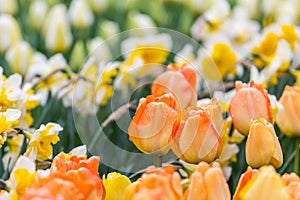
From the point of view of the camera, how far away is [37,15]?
10.7 ft

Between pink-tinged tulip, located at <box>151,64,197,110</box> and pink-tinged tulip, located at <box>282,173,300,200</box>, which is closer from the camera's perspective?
pink-tinged tulip, located at <box>282,173,300,200</box>

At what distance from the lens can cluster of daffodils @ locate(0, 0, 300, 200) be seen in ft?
3.82

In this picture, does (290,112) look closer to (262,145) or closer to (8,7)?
(262,145)

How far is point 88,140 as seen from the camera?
6.03ft

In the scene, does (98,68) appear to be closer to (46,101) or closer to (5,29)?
(46,101)

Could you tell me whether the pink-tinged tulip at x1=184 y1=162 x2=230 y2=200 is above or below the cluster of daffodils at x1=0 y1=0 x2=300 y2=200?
above

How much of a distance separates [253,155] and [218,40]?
141cm

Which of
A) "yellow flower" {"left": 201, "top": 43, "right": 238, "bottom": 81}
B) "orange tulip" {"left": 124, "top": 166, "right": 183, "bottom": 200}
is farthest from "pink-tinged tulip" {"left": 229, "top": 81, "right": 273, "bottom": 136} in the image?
"yellow flower" {"left": 201, "top": 43, "right": 238, "bottom": 81}

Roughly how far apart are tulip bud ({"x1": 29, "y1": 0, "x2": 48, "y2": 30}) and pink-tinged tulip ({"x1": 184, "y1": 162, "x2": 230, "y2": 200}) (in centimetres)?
222

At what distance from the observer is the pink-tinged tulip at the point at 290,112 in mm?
1605

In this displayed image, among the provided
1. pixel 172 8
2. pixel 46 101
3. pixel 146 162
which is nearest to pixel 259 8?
pixel 172 8

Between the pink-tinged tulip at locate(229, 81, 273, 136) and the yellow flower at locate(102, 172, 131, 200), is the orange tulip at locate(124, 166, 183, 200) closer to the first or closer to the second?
the yellow flower at locate(102, 172, 131, 200)

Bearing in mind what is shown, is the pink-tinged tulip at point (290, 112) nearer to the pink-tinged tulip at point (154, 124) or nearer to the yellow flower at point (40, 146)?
the pink-tinged tulip at point (154, 124)

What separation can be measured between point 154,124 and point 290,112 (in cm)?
39
